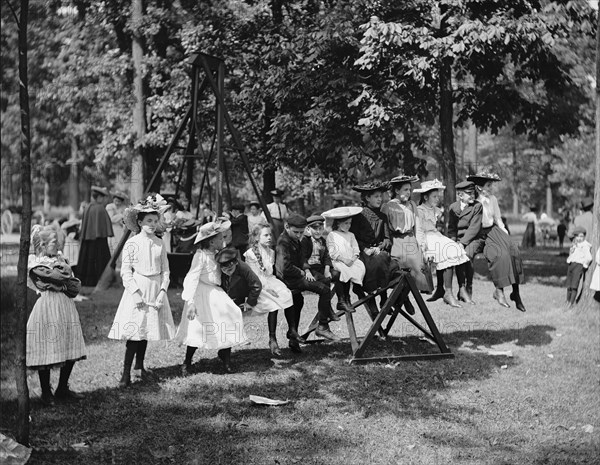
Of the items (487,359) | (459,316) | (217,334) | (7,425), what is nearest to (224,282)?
(217,334)

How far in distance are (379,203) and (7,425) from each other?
4491 millimetres

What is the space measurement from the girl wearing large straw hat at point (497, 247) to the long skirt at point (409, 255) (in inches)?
29.9

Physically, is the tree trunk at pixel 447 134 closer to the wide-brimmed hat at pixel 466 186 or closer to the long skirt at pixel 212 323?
the wide-brimmed hat at pixel 466 186

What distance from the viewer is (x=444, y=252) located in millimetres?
8609

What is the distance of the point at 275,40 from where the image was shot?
720 inches

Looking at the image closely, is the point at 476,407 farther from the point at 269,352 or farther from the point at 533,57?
the point at 533,57

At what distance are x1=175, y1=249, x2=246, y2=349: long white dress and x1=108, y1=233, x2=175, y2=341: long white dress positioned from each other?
0.21m

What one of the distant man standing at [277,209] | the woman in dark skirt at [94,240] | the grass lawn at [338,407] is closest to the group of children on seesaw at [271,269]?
the grass lawn at [338,407]

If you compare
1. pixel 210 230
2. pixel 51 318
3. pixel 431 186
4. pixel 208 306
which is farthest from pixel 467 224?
pixel 51 318

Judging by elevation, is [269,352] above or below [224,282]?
below

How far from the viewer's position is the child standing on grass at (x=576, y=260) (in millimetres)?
12484

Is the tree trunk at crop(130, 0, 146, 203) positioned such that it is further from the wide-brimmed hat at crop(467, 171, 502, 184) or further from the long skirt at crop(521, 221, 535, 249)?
the long skirt at crop(521, 221, 535, 249)

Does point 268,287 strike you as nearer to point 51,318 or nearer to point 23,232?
point 51,318

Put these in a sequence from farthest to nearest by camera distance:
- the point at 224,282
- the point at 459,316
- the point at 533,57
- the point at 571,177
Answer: the point at 571,177
the point at 533,57
the point at 459,316
the point at 224,282
